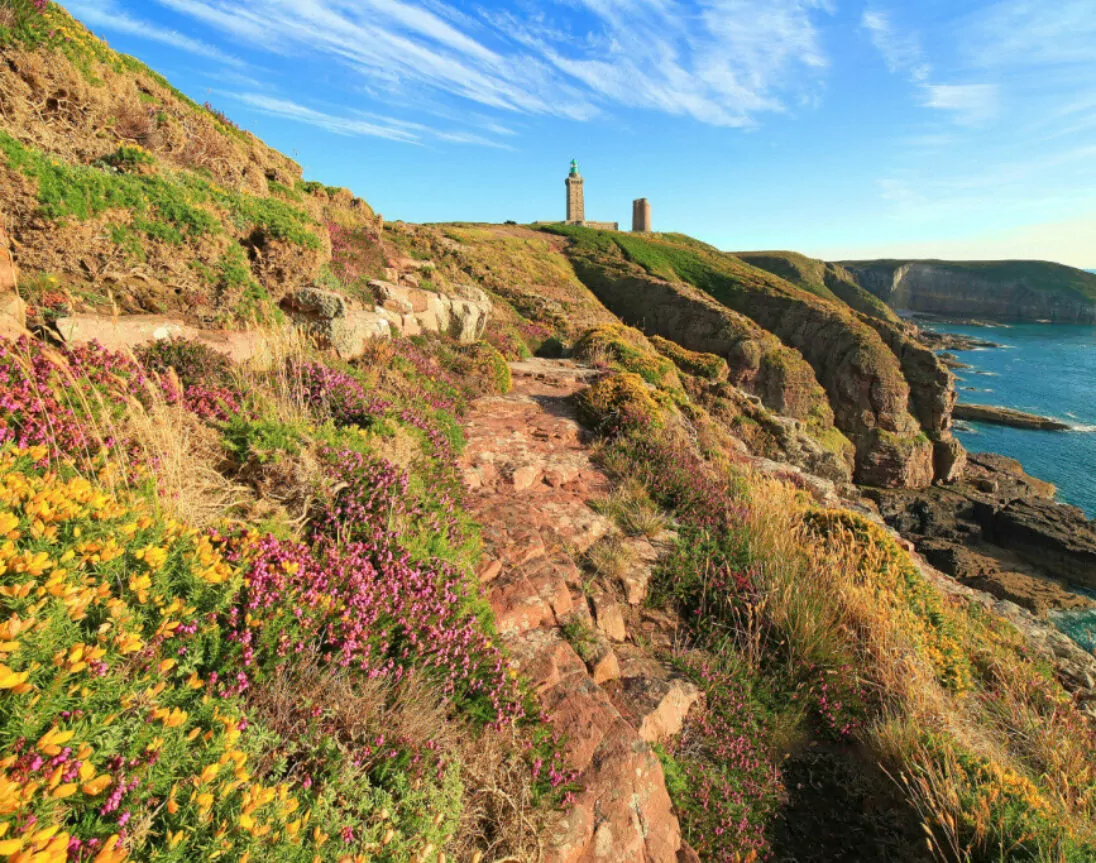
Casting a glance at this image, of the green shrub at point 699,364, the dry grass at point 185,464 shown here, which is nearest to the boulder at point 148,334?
the dry grass at point 185,464

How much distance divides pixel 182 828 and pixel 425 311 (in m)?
11.8

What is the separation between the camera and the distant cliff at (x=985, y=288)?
12556 cm

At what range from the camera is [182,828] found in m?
1.82

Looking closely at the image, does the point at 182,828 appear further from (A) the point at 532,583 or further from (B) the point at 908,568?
(B) the point at 908,568

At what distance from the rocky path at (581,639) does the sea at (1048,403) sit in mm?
18692

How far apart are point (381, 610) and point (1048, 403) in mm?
71731

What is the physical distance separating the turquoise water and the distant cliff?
34.5m

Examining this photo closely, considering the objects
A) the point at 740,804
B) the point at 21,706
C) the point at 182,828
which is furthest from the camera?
the point at 740,804

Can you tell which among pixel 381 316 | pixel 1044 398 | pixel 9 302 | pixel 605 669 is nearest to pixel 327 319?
pixel 381 316

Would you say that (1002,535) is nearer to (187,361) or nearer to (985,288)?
(187,361)

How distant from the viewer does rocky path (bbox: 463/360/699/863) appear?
3320 mm

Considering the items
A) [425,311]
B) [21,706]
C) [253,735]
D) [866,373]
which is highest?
[425,311]

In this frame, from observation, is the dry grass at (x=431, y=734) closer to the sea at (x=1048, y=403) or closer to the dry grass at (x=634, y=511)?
the dry grass at (x=634, y=511)

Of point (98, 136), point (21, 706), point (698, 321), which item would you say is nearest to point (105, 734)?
point (21, 706)
